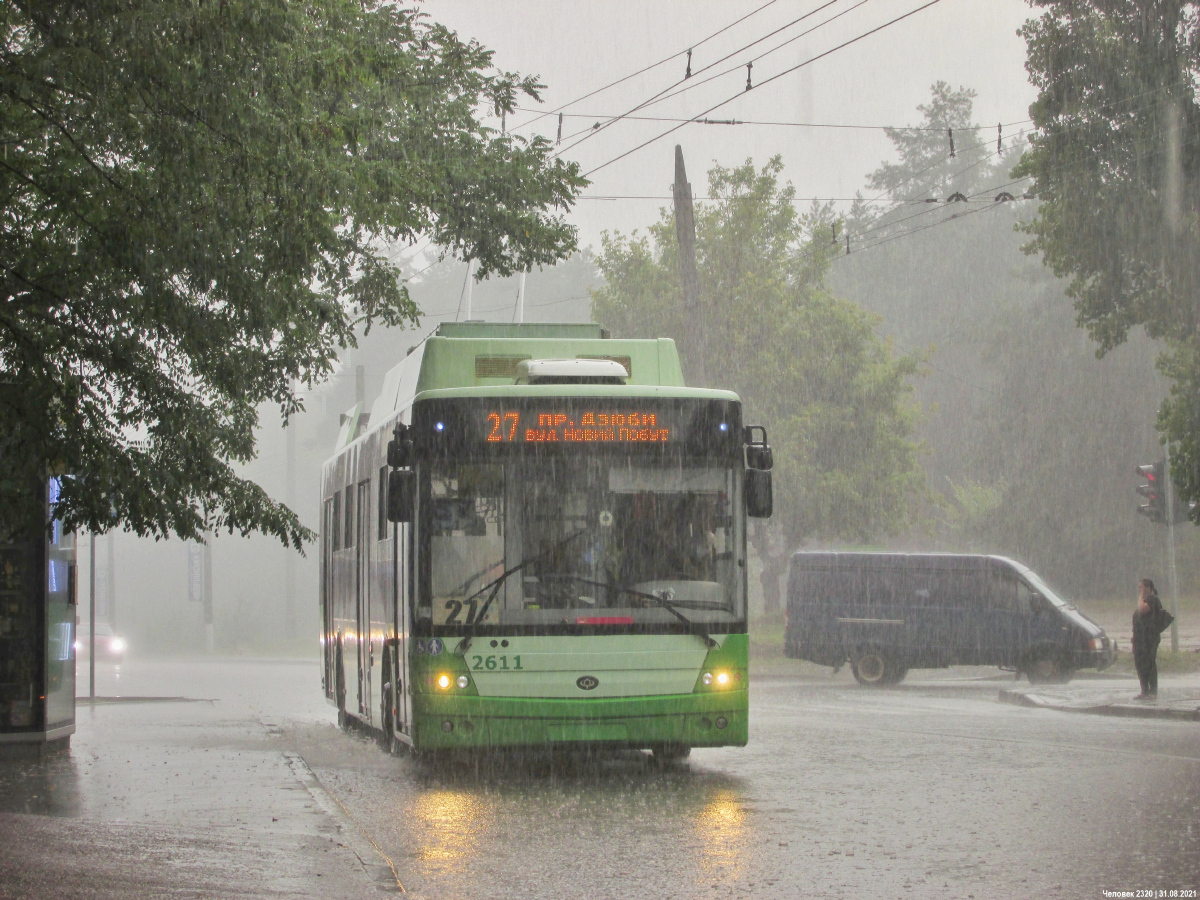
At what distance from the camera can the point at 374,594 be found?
1445 cm

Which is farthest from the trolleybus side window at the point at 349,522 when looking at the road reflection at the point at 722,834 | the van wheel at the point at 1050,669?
the van wheel at the point at 1050,669

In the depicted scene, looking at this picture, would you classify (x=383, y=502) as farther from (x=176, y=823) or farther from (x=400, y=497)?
(x=176, y=823)

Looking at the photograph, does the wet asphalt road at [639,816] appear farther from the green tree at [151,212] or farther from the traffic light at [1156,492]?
the traffic light at [1156,492]

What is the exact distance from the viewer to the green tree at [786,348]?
45906 millimetres

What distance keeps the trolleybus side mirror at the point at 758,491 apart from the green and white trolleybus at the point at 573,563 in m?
0.01

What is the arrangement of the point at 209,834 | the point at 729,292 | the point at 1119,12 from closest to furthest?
the point at 209,834
the point at 1119,12
the point at 729,292

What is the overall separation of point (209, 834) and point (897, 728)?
940 centimetres

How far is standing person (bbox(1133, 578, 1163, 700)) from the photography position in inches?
809

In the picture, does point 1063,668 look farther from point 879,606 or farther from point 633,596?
point 633,596

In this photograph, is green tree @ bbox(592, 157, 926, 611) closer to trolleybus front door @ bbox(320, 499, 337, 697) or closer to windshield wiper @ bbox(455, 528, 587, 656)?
trolleybus front door @ bbox(320, 499, 337, 697)

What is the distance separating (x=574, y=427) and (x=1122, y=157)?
17555 mm

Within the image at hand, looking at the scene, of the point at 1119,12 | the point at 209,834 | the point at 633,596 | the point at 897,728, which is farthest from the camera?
the point at 1119,12

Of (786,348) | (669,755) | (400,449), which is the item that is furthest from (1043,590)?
(786,348)

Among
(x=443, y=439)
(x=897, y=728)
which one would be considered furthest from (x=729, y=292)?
(x=443, y=439)
